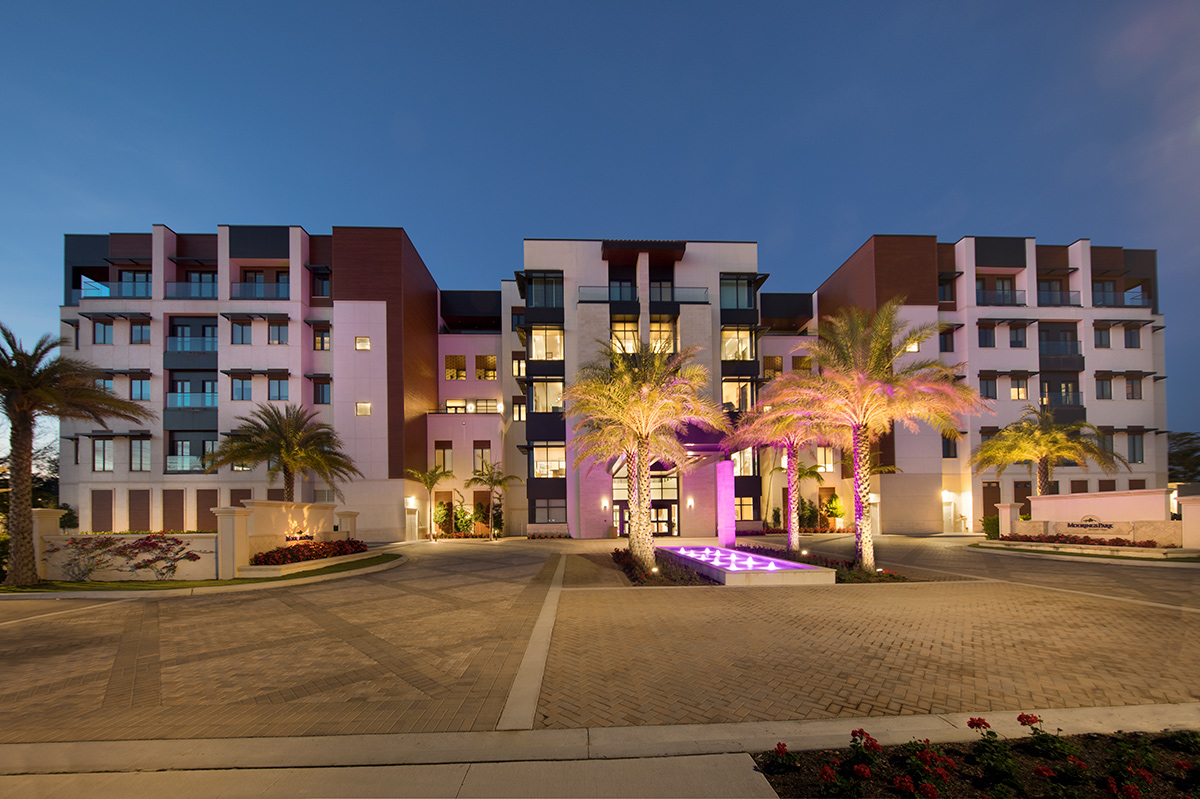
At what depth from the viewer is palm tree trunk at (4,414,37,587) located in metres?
15.5

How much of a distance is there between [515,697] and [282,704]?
288cm

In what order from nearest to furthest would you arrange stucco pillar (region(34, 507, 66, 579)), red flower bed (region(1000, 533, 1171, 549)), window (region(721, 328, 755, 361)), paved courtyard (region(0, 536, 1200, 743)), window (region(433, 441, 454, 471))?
1. paved courtyard (region(0, 536, 1200, 743))
2. stucco pillar (region(34, 507, 66, 579))
3. red flower bed (region(1000, 533, 1171, 549))
4. window (region(721, 328, 755, 361))
5. window (region(433, 441, 454, 471))

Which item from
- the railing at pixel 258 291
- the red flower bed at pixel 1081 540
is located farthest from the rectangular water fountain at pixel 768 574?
the railing at pixel 258 291

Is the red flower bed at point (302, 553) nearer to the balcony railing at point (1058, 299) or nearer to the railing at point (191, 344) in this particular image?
the railing at point (191, 344)

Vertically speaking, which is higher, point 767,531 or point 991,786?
point 991,786

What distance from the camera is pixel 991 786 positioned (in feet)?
14.0

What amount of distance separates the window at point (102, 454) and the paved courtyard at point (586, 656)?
30486 millimetres

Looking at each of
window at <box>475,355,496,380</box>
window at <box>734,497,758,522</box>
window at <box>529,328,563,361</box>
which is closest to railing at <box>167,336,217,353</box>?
window at <box>475,355,496,380</box>

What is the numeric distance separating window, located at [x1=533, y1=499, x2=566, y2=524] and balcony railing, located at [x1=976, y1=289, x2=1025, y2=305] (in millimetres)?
35878

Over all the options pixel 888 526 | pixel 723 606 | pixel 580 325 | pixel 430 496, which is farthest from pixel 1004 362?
pixel 430 496

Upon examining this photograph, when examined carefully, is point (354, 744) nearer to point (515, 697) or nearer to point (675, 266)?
point (515, 697)

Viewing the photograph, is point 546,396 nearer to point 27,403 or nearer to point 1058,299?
point 27,403

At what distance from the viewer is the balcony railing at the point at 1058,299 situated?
42.1 metres

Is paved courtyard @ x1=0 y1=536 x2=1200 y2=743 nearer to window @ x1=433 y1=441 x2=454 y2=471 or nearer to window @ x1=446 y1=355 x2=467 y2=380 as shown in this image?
window @ x1=433 y1=441 x2=454 y2=471
